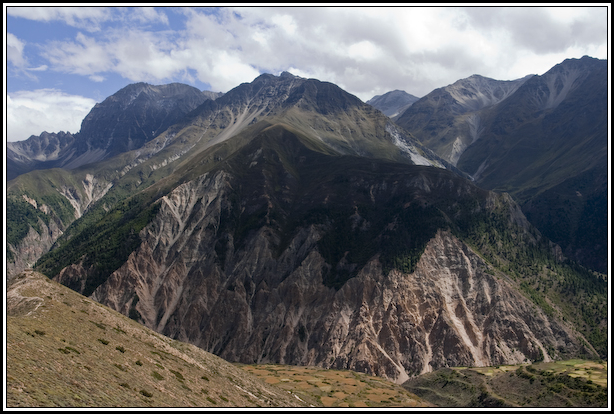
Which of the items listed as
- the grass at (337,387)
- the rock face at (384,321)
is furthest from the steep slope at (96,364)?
the rock face at (384,321)

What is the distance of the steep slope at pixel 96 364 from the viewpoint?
47281mm

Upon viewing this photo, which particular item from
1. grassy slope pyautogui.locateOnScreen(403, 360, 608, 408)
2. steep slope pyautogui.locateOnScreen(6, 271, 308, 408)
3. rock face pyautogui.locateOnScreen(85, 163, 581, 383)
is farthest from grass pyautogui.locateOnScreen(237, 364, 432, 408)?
steep slope pyautogui.locateOnScreen(6, 271, 308, 408)

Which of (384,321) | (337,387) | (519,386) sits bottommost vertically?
(337,387)

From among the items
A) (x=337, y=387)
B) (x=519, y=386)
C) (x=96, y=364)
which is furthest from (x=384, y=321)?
(x=96, y=364)

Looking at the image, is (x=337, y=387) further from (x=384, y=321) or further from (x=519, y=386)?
(x=384, y=321)

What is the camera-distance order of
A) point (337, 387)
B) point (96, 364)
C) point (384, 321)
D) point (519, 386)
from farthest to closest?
point (384, 321)
point (337, 387)
point (519, 386)
point (96, 364)

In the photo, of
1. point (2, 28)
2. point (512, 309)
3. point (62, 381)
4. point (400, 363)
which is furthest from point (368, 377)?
point (2, 28)

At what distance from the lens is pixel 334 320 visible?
178 m

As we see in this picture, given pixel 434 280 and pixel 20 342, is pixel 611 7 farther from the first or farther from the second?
pixel 434 280

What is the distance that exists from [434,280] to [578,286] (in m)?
58.7

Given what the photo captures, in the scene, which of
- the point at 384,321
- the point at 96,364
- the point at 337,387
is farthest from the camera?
the point at 384,321

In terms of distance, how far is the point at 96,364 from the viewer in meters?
58.5

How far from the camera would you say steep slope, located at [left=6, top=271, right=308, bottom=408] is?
155ft

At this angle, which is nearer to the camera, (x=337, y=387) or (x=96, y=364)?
(x=96, y=364)
